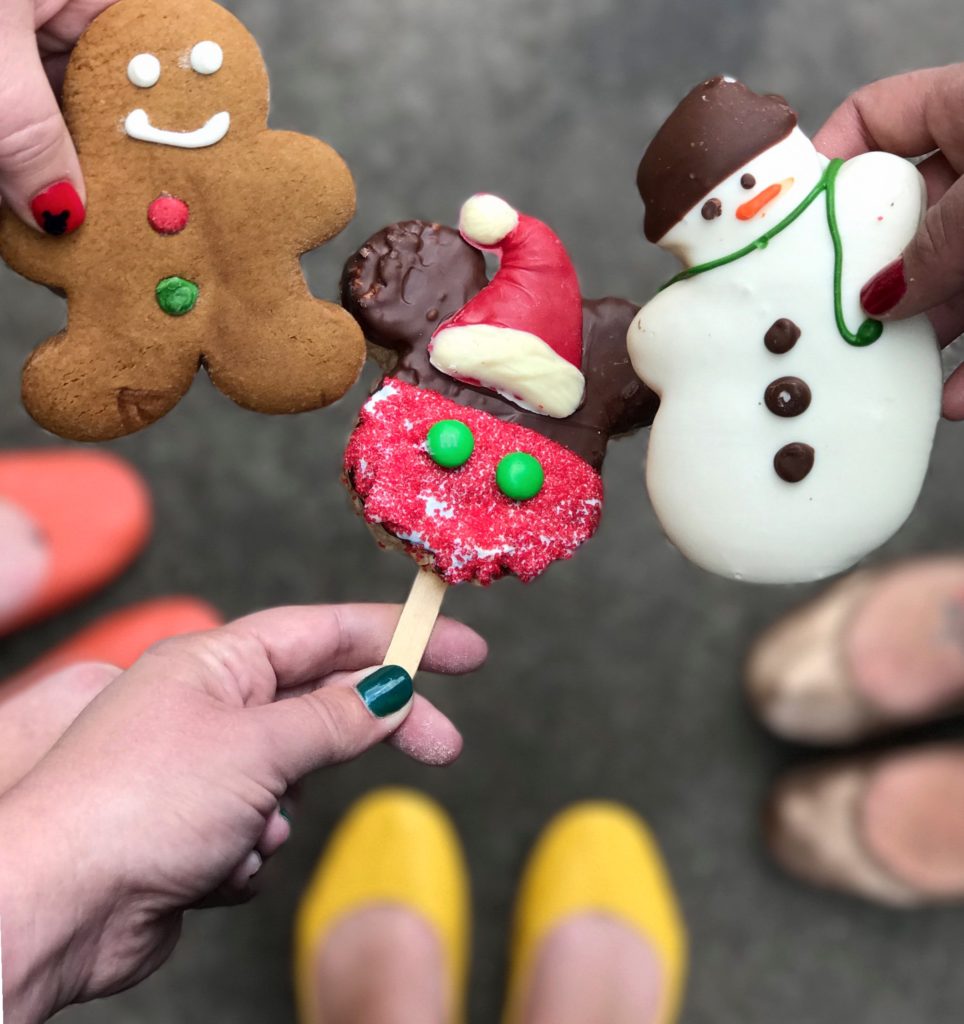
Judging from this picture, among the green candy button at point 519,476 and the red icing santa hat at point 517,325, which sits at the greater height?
the red icing santa hat at point 517,325

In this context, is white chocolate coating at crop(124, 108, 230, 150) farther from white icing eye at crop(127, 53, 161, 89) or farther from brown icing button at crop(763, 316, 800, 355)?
brown icing button at crop(763, 316, 800, 355)

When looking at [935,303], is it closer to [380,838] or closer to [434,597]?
[434,597]

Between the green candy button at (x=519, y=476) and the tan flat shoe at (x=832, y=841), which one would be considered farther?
the tan flat shoe at (x=832, y=841)

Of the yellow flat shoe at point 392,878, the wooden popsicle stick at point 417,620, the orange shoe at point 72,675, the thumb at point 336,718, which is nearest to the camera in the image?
the thumb at point 336,718

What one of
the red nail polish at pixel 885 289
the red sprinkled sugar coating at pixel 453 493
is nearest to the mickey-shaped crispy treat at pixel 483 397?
the red sprinkled sugar coating at pixel 453 493

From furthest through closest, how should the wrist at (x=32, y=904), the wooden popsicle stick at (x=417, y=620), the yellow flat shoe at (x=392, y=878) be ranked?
the yellow flat shoe at (x=392, y=878) → the wooden popsicle stick at (x=417, y=620) → the wrist at (x=32, y=904)

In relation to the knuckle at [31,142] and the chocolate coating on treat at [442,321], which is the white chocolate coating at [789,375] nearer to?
the chocolate coating on treat at [442,321]

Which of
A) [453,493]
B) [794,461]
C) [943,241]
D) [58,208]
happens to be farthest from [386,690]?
[943,241]
